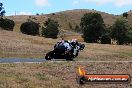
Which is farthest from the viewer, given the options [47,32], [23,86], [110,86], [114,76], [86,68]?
[47,32]

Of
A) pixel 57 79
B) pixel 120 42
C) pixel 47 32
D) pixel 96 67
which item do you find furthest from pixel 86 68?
pixel 47 32

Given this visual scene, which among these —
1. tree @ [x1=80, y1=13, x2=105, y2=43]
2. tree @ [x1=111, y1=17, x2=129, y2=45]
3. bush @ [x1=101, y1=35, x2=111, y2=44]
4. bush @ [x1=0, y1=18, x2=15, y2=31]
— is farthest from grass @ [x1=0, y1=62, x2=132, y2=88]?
tree @ [x1=111, y1=17, x2=129, y2=45]

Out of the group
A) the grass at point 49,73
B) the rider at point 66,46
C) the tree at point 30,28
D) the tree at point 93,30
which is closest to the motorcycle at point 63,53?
the rider at point 66,46

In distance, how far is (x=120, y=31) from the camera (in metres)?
121

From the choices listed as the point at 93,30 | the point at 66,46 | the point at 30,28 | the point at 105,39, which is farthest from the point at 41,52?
the point at 30,28

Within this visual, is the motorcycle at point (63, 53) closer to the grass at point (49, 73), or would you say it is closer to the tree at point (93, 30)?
the grass at point (49, 73)

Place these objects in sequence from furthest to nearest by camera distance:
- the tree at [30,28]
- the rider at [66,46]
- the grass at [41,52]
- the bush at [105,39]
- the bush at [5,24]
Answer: the tree at [30,28]
the bush at [5,24]
the bush at [105,39]
the grass at [41,52]
the rider at [66,46]

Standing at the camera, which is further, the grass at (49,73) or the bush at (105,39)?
the bush at (105,39)

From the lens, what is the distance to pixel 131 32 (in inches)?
4870

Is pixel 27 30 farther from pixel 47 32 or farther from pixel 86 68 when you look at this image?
pixel 86 68

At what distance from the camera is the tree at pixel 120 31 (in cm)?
11938

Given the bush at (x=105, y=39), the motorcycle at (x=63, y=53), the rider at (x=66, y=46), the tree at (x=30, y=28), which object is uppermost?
the rider at (x=66, y=46)

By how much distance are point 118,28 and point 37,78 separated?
98380 mm

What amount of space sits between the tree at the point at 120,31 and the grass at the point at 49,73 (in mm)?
86442
